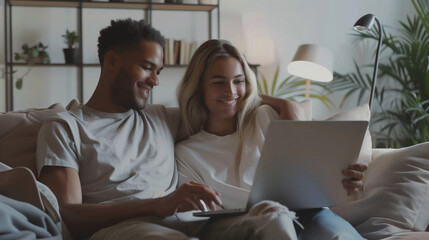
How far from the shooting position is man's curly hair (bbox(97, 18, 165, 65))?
2.15 meters

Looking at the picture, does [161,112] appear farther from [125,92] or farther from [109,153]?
[109,153]

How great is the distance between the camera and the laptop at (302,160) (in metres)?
1.51

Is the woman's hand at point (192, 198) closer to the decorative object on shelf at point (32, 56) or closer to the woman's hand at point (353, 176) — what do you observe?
the woman's hand at point (353, 176)

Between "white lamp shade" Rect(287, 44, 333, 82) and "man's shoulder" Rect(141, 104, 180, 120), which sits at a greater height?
"white lamp shade" Rect(287, 44, 333, 82)

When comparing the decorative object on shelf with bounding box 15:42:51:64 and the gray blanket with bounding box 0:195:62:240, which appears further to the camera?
the decorative object on shelf with bounding box 15:42:51:64

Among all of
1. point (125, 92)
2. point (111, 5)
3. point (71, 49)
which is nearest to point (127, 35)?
point (125, 92)

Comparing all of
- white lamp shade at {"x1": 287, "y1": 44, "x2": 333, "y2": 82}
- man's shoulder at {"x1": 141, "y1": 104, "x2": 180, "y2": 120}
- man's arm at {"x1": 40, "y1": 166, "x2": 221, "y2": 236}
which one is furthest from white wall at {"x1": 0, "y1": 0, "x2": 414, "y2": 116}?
man's arm at {"x1": 40, "y1": 166, "x2": 221, "y2": 236}

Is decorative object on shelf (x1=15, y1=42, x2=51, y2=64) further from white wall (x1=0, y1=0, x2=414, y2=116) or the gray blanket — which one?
the gray blanket

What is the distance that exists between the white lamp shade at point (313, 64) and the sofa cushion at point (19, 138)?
2788 millimetres

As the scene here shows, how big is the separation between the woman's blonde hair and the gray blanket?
0.80 meters

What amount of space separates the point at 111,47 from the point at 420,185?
1206 mm

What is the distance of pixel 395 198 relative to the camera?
2051 millimetres

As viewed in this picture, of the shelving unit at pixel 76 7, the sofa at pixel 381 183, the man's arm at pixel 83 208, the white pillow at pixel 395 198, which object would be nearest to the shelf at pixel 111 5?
the shelving unit at pixel 76 7

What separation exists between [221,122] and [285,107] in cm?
25
